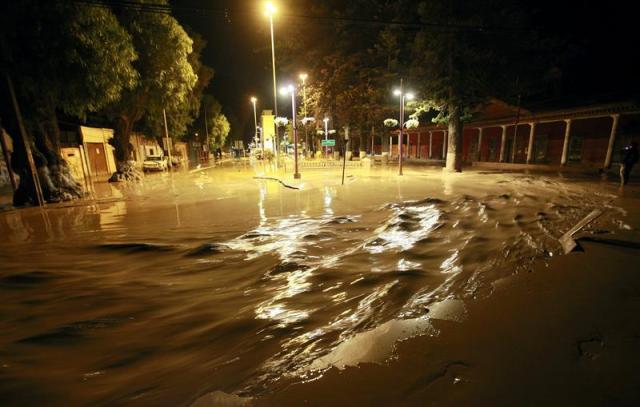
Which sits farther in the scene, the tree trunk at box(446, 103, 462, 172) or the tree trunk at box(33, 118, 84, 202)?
the tree trunk at box(446, 103, 462, 172)

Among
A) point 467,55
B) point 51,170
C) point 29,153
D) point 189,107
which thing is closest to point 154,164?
point 189,107

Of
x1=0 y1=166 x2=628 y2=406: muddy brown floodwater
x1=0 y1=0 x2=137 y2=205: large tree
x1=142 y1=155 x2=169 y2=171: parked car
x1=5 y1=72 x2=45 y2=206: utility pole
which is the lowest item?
x1=142 y1=155 x2=169 y2=171: parked car

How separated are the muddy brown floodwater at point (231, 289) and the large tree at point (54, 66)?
4.98 meters

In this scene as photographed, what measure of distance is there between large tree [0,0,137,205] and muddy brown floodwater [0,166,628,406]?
4.98 metres

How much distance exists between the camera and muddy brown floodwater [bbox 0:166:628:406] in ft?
9.17

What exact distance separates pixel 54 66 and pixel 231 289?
38.8 feet

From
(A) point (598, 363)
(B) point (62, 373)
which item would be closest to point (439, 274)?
(A) point (598, 363)

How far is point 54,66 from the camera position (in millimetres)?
10961

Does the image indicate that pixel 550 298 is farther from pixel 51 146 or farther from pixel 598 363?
pixel 51 146

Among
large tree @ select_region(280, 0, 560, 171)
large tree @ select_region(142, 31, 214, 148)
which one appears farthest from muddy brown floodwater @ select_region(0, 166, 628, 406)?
large tree @ select_region(142, 31, 214, 148)

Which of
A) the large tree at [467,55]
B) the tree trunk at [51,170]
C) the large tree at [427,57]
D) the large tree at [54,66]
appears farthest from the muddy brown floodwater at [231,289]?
the large tree at [467,55]

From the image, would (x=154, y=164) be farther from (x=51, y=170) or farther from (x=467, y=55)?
(x=467, y=55)

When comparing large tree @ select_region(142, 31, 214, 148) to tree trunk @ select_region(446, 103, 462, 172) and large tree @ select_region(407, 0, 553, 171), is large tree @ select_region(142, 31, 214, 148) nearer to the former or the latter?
large tree @ select_region(407, 0, 553, 171)

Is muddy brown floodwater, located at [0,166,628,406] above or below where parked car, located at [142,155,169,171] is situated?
above
